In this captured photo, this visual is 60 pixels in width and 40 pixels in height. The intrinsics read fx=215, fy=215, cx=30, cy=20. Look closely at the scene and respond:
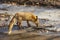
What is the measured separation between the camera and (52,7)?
46.5ft

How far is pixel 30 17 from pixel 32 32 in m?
0.68

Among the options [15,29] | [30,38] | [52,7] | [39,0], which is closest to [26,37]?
[30,38]

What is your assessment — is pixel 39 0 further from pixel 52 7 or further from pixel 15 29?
pixel 15 29

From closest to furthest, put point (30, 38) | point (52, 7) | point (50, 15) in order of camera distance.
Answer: point (30, 38) → point (50, 15) → point (52, 7)

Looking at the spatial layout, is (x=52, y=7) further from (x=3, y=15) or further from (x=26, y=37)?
(x=26, y=37)

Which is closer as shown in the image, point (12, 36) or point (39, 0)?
point (12, 36)

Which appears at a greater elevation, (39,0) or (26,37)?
(39,0)

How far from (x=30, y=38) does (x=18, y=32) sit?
3.00ft

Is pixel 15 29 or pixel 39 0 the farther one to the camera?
pixel 39 0

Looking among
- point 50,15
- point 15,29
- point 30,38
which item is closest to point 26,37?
point 30,38

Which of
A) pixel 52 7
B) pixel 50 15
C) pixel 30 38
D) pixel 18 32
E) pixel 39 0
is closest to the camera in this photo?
pixel 30 38

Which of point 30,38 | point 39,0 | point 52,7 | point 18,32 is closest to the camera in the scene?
point 30,38

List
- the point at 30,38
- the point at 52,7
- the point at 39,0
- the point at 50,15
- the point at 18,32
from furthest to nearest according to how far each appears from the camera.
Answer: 1. the point at 39,0
2. the point at 52,7
3. the point at 50,15
4. the point at 18,32
5. the point at 30,38

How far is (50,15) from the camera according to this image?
37.7 ft
